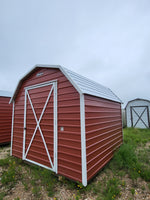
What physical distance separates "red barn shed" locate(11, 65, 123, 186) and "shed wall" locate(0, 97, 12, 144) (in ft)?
9.14

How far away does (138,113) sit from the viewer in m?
10.5

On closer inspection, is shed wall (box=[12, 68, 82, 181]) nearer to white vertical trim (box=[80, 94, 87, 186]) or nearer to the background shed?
white vertical trim (box=[80, 94, 87, 186])

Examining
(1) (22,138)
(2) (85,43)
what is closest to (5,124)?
(1) (22,138)

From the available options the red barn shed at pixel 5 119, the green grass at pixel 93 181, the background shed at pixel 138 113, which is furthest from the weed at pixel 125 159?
the background shed at pixel 138 113

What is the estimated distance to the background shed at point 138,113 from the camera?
33.0ft

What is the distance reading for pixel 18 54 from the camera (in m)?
15.5

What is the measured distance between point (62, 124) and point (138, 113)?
10.4 meters

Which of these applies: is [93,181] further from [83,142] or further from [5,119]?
[5,119]

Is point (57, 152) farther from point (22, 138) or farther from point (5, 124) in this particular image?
point (5, 124)

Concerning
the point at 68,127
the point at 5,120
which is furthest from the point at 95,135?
the point at 5,120

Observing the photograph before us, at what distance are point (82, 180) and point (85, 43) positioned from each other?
44.0 feet

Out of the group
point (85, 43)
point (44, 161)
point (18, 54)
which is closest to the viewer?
point (44, 161)

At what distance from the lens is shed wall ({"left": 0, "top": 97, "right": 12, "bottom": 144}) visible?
20.5 feet

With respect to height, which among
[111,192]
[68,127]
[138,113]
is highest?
[68,127]
